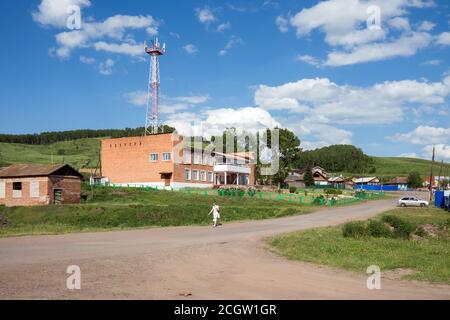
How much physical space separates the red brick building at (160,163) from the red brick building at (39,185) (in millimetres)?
15673

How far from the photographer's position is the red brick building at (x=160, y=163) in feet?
201

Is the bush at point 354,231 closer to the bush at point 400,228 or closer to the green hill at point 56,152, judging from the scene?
the bush at point 400,228

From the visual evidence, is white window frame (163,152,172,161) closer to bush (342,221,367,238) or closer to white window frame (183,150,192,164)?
white window frame (183,150,192,164)

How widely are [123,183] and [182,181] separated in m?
9.06

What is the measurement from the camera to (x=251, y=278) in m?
11.0

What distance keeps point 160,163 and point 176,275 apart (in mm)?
51082

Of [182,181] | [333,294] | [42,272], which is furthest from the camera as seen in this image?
[182,181]

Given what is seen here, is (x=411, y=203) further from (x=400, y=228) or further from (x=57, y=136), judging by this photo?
(x=57, y=136)

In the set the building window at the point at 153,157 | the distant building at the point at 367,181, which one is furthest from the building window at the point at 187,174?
the distant building at the point at 367,181

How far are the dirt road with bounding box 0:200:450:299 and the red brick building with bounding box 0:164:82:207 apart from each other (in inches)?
1087

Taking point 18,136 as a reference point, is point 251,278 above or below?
below

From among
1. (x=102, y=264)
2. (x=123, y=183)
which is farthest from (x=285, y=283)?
(x=123, y=183)
